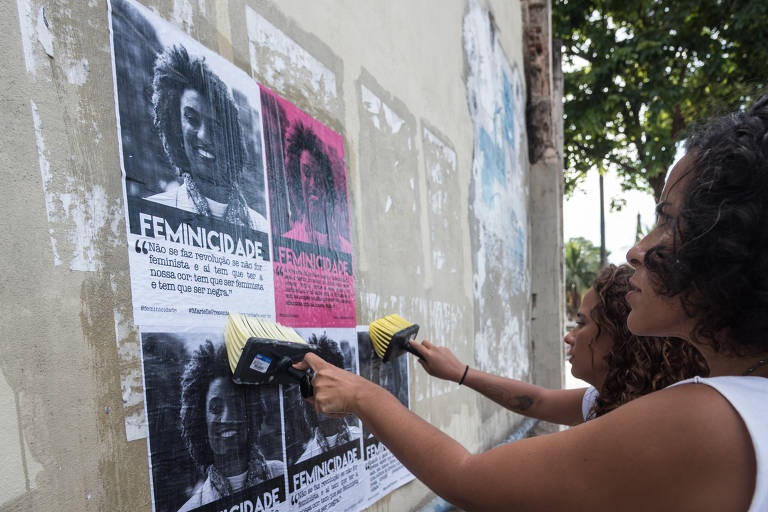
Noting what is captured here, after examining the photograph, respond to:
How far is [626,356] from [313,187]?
121 cm

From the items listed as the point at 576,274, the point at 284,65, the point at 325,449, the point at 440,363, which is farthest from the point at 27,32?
the point at 576,274

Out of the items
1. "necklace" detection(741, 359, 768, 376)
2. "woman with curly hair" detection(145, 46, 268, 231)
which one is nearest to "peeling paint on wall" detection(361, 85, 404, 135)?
"woman with curly hair" detection(145, 46, 268, 231)

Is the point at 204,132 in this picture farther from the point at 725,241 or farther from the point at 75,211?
the point at 725,241

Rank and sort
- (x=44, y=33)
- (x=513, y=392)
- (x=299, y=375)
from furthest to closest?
(x=513, y=392), (x=299, y=375), (x=44, y=33)

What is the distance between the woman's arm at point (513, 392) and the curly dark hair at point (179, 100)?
1.11 meters

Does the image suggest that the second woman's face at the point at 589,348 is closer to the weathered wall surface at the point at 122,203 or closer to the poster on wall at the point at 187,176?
the weathered wall surface at the point at 122,203

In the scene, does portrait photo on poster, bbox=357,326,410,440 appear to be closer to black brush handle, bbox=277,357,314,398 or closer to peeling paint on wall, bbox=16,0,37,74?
black brush handle, bbox=277,357,314,398

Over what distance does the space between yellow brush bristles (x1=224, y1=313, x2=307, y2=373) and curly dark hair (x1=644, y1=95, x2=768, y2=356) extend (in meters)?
0.90

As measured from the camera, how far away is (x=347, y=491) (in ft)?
6.25

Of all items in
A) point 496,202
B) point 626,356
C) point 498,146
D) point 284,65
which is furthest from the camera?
point 498,146

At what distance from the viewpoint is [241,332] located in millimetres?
1351

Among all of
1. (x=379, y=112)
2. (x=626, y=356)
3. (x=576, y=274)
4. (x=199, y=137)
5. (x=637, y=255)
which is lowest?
→ (x=576, y=274)

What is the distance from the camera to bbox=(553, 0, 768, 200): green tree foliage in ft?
28.6

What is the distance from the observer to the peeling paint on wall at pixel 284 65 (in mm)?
1622
